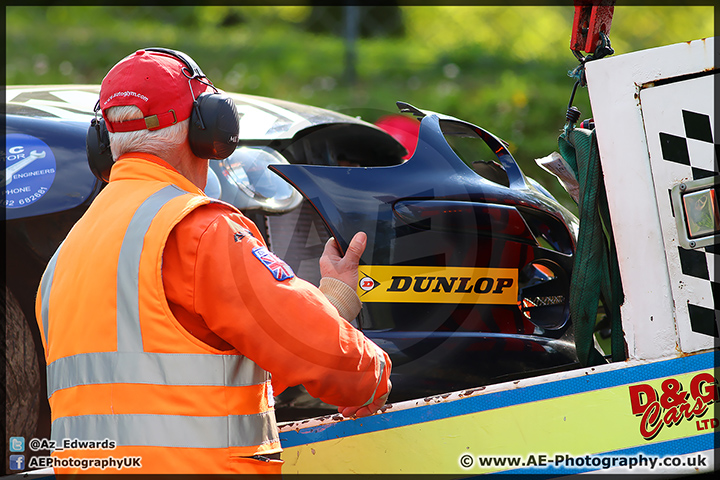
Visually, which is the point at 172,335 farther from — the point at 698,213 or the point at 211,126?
the point at 698,213

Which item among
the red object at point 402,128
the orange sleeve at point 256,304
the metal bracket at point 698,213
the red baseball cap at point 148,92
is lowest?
the orange sleeve at point 256,304

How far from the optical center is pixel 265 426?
1.80 meters

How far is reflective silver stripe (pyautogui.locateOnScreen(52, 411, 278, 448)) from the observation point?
1.64 metres

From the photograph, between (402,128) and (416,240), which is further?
(402,128)

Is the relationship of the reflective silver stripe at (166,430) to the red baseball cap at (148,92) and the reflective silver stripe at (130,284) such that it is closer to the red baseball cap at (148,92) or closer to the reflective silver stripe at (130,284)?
the reflective silver stripe at (130,284)

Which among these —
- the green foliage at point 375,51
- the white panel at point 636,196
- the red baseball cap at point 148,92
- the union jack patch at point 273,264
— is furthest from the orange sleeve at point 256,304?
the green foliage at point 375,51

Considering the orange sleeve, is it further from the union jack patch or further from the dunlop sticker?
the dunlop sticker

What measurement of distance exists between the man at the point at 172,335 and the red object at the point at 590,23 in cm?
121

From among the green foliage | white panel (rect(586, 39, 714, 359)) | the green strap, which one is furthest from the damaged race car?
the green foliage

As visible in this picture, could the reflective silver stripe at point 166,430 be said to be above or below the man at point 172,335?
below

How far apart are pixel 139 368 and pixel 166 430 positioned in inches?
6.2

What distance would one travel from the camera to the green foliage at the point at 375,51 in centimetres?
883

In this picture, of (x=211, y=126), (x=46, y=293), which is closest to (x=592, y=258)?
(x=211, y=126)

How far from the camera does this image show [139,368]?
1643 millimetres
